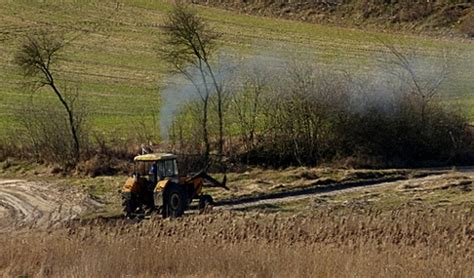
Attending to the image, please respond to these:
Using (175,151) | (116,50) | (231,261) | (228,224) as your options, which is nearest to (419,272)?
(231,261)

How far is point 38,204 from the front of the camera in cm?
2608

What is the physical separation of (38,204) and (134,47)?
2594cm

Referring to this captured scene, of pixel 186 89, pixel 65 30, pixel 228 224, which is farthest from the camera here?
pixel 65 30

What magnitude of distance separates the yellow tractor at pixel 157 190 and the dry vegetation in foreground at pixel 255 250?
6.59 metres

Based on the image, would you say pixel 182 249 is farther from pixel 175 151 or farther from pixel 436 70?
pixel 436 70

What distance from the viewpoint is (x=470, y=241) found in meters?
13.0

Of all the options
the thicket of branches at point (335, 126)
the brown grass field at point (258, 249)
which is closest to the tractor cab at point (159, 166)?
the brown grass field at point (258, 249)

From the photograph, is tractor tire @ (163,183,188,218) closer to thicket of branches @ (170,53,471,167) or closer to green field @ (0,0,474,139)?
thicket of branches @ (170,53,471,167)

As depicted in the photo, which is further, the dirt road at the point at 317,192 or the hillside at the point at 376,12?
the hillside at the point at 376,12

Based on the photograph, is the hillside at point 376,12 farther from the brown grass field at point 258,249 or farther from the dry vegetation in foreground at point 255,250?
the dry vegetation in foreground at point 255,250

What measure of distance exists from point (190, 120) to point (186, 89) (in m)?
2.51

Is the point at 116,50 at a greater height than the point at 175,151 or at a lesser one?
greater

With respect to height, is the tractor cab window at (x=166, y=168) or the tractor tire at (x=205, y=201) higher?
the tractor cab window at (x=166, y=168)

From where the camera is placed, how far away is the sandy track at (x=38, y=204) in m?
23.5
